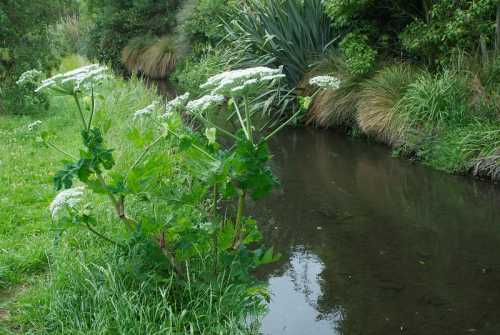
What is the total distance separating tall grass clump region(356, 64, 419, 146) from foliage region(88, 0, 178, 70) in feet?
62.8

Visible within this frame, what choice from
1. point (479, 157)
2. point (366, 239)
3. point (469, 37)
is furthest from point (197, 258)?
point (469, 37)

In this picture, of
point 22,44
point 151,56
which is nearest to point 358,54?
point 22,44

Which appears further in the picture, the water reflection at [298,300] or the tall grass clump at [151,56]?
the tall grass clump at [151,56]

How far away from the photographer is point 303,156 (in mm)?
10742

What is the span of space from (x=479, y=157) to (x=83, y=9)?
3139 centimetres

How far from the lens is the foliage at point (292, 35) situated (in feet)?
43.4

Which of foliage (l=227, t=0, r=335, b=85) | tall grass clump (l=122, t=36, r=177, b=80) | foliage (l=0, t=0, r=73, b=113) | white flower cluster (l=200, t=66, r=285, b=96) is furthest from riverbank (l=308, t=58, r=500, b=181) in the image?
tall grass clump (l=122, t=36, r=177, b=80)

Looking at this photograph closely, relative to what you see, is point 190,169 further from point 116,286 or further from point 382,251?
point 382,251

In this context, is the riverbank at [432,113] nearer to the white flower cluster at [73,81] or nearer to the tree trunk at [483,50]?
the tree trunk at [483,50]

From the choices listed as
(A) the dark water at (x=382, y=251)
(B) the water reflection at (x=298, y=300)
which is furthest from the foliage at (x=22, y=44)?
(B) the water reflection at (x=298, y=300)

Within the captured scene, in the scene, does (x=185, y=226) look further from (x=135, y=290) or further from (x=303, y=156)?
(x=303, y=156)

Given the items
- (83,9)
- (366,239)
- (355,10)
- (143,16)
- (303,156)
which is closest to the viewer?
(366,239)

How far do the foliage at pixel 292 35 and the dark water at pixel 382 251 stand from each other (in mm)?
4166

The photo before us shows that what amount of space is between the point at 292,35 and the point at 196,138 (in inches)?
396
